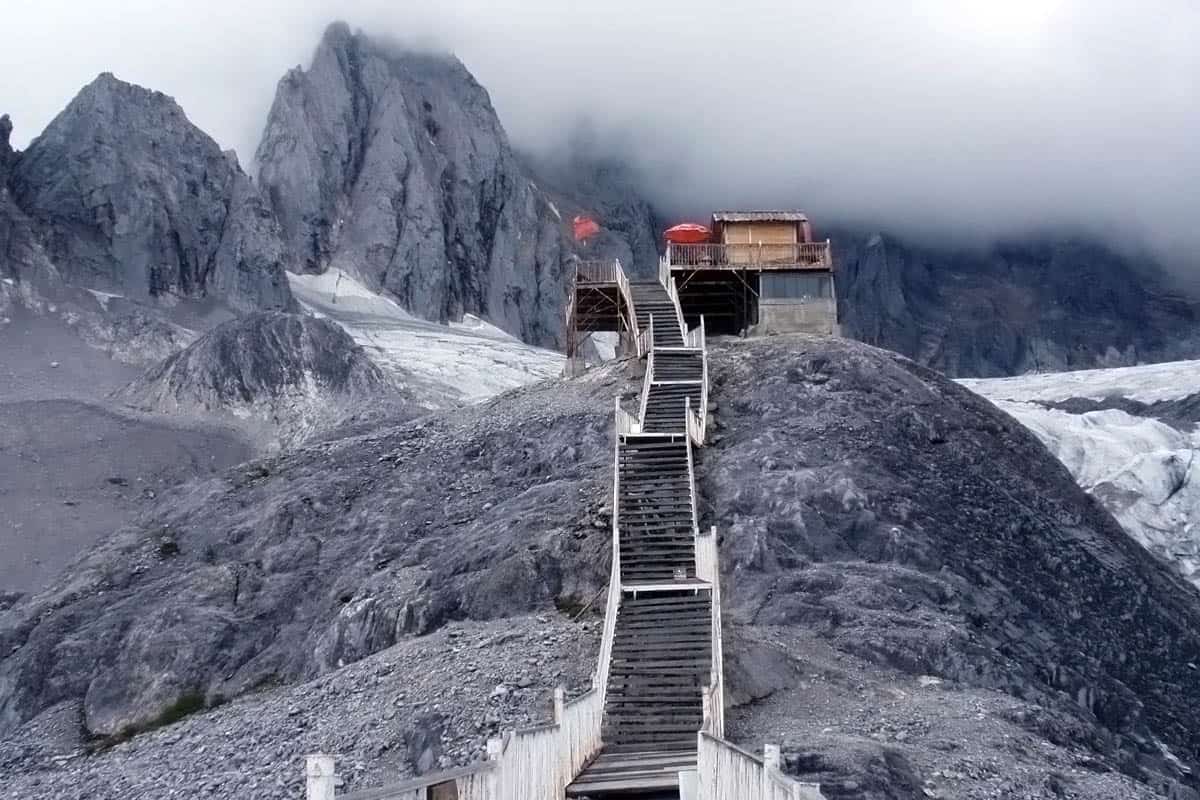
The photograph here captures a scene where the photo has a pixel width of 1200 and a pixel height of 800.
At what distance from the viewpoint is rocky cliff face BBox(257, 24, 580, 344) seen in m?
148

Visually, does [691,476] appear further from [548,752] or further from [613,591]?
[548,752]

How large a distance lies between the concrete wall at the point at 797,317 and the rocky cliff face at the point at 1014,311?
118177 mm

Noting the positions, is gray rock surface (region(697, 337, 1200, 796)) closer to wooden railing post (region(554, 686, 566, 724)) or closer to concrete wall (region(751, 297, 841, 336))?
concrete wall (region(751, 297, 841, 336))

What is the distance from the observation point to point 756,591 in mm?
35406

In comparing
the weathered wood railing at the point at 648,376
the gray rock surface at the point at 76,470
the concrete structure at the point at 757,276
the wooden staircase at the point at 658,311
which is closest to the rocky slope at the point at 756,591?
the weathered wood railing at the point at 648,376

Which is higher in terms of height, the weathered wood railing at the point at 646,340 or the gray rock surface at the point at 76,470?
the weathered wood railing at the point at 646,340

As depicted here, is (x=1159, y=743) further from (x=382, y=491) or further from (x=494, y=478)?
(x=382, y=491)

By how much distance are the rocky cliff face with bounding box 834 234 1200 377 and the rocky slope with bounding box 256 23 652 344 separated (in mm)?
35478

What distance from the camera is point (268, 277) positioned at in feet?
410

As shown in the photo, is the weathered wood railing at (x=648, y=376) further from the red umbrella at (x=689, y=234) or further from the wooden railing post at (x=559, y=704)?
the wooden railing post at (x=559, y=704)

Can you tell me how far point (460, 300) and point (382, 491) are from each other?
107 metres

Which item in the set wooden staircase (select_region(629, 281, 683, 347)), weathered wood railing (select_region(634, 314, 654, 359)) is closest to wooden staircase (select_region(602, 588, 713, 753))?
Result: weathered wood railing (select_region(634, 314, 654, 359))

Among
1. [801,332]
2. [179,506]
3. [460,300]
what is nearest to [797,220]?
[801,332]

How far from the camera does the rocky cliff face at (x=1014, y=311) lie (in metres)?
171
